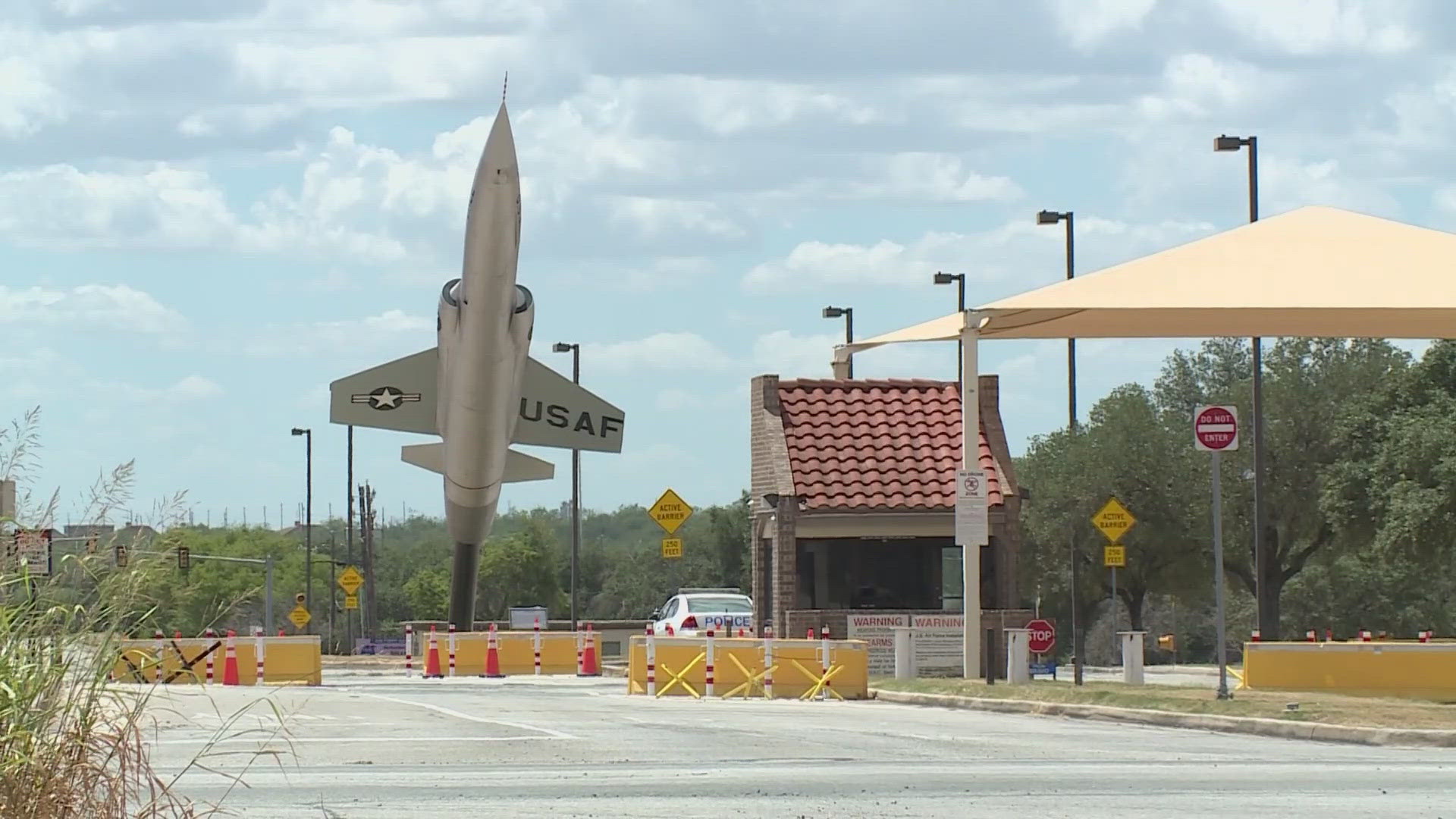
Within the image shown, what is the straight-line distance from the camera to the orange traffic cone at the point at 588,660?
35.9 m

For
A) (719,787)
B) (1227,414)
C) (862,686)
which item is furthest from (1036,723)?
(719,787)

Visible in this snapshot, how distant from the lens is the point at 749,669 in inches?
1080

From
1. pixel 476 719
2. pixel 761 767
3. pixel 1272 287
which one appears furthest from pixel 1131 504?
pixel 761 767

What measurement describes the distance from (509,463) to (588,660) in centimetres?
379

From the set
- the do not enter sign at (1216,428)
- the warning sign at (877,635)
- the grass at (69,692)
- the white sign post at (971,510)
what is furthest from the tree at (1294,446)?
the grass at (69,692)

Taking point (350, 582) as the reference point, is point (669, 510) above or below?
above

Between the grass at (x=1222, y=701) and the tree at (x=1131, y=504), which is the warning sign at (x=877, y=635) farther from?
the tree at (x=1131, y=504)

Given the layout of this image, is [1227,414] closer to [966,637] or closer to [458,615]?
[966,637]

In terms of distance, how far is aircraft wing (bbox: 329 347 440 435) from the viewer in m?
36.3

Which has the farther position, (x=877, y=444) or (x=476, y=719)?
(x=877, y=444)

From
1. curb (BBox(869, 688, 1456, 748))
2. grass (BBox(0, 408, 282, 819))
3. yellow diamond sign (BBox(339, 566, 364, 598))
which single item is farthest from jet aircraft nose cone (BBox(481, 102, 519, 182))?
yellow diamond sign (BBox(339, 566, 364, 598))

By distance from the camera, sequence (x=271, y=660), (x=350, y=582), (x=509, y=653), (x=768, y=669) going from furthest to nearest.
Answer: (x=350, y=582) < (x=509, y=653) < (x=271, y=660) < (x=768, y=669)

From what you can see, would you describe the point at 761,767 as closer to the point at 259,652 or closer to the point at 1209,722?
the point at 1209,722

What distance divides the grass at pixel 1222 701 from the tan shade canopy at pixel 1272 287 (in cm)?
434
